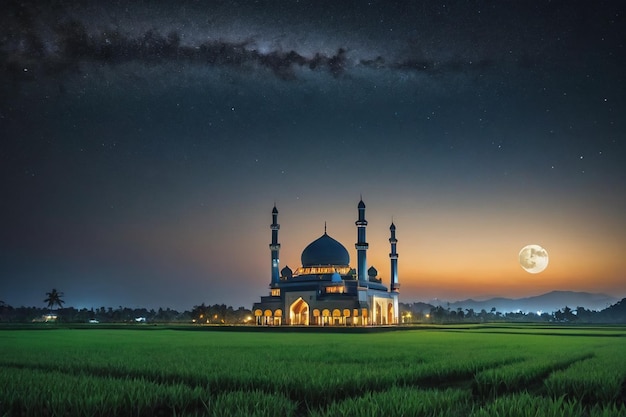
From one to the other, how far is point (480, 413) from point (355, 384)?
16.4 ft

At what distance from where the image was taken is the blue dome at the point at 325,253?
99.4 m

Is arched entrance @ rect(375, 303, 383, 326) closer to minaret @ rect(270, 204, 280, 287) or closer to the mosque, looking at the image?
the mosque

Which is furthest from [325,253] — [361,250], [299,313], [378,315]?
[378,315]

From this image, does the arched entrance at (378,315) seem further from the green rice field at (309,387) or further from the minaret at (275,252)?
the green rice field at (309,387)

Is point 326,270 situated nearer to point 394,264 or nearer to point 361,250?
point 361,250

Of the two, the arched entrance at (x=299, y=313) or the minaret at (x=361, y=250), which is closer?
the minaret at (x=361, y=250)

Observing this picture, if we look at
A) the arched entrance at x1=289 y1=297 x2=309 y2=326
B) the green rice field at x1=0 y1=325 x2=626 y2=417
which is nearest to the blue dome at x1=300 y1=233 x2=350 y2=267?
the arched entrance at x1=289 y1=297 x2=309 y2=326

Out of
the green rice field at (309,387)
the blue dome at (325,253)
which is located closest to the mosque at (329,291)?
the blue dome at (325,253)

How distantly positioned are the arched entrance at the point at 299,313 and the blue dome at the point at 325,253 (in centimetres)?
718

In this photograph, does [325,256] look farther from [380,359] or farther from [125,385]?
[125,385]

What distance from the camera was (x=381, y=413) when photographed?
29.7ft

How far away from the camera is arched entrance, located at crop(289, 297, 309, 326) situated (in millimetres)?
96238

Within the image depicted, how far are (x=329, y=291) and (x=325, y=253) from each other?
7940mm

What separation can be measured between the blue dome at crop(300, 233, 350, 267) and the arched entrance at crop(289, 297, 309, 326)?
283 inches
